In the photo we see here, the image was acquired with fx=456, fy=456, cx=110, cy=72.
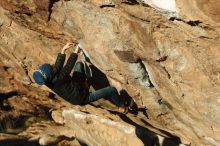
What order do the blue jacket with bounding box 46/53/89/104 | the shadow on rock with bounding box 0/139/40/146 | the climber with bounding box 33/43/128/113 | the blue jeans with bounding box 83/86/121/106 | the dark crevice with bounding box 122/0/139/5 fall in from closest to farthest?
the dark crevice with bounding box 122/0/139/5, the climber with bounding box 33/43/128/113, the blue jacket with bounding box 46/53/89/104, the blue jeans with bounding box 83/86/121/106, the shadow on rock with bounding box 0/139/40/146

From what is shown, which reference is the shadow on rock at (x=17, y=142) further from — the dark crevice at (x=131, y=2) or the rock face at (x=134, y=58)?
the dark crevice at (x=131, y=2)

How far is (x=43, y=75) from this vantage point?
746cm

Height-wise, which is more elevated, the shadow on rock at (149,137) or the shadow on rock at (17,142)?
the shadow on rock at (149,137)

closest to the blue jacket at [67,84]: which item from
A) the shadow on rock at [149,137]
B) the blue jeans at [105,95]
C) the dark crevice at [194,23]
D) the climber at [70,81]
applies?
the climber at [70,81]

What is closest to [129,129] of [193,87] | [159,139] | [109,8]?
[159,139]

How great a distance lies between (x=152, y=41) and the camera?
23.4 feet

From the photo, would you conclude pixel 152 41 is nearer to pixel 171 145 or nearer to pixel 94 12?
pixel 94 12

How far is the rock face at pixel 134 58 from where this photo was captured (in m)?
6.59

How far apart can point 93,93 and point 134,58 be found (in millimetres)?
1203

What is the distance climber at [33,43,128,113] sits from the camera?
7602 millimetres

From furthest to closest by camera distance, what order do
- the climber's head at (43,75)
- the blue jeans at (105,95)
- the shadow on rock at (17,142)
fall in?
the shadow on rock at (17,142) < the blue jeans at (105,95) < the climber's head at (43,75)

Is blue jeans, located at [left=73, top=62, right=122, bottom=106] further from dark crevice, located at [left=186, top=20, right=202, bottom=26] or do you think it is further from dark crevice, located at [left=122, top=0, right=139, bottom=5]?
dark crevice, located at [left=186, top=20, right=202, bottom=26]

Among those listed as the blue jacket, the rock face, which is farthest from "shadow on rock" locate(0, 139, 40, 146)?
the blue jacket

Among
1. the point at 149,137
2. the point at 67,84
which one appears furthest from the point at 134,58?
the point at 149,137
